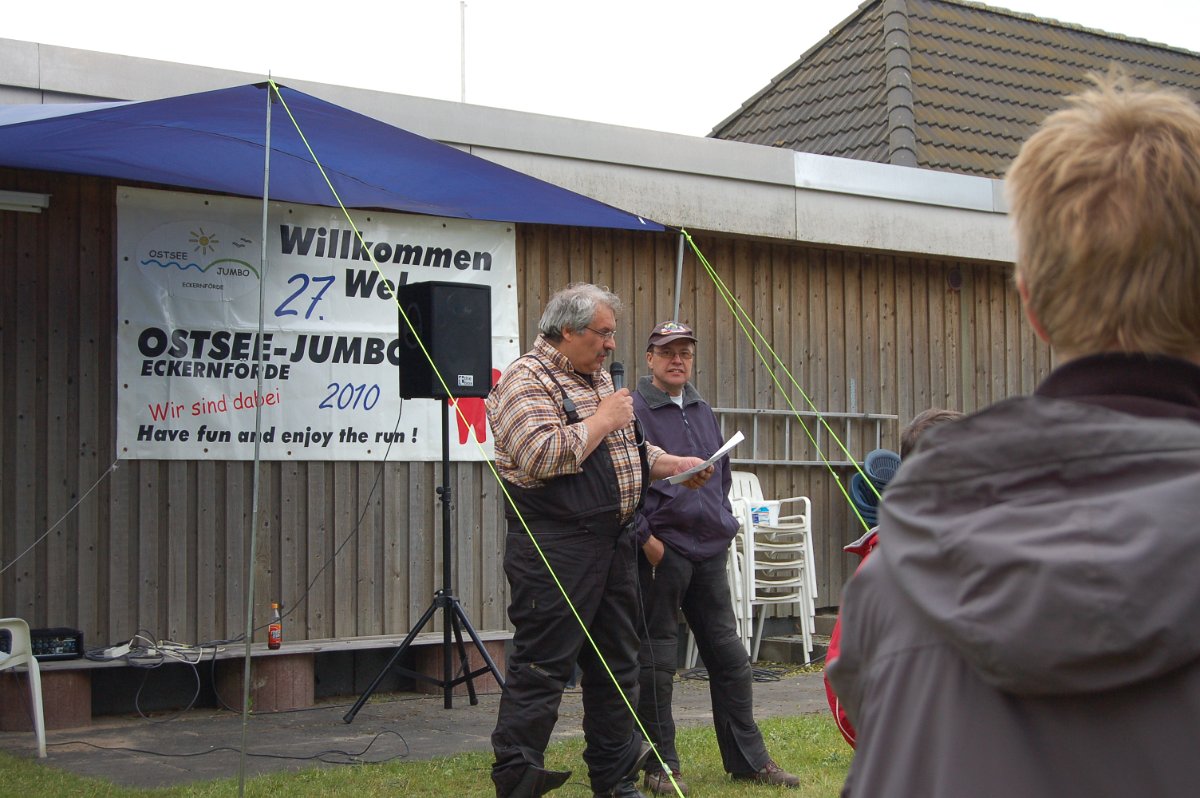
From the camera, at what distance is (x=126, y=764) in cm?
527

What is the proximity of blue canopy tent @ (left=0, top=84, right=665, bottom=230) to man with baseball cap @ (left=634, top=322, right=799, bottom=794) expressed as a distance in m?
1.08

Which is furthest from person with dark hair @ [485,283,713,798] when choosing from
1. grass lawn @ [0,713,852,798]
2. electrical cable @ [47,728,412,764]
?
electrical cable @ [47,728,412,764]

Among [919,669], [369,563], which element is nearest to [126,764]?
[369,563]

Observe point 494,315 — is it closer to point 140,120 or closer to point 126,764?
point 140,120

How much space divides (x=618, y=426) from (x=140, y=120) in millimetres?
2417

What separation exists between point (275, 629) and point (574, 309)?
3.11 m

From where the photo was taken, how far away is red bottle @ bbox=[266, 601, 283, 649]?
6.59 meters

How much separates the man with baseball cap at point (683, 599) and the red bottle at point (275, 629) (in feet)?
8.15

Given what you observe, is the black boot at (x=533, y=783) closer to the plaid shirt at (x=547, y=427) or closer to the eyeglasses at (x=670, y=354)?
the plaid shirt at (x=547, y=427)

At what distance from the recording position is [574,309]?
14.5ft

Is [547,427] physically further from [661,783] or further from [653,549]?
[661,783]

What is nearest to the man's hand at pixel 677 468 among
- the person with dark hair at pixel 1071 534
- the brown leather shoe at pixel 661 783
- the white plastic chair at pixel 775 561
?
the brown leather shoe at pixel 661 783

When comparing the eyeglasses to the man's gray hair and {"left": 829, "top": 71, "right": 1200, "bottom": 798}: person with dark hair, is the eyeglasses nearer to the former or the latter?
the man's gray hair

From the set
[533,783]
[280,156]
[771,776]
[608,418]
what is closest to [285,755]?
[533,783]
